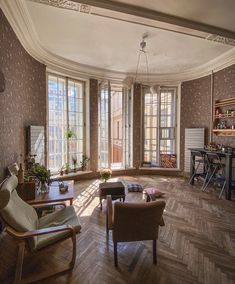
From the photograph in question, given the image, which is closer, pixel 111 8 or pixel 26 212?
pixel 26 212

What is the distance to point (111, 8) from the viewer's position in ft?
8.21

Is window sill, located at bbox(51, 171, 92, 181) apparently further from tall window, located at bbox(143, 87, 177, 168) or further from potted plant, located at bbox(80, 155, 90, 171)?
tall window, located at bbox(143, 87, 177, 168)

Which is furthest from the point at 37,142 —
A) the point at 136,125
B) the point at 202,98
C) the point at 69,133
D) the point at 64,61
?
the point at 202,98

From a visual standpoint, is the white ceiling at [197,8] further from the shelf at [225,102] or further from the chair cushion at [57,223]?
the chair cushion at [57,223]

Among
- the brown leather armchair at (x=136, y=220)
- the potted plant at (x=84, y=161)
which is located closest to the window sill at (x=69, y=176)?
the potted plant at (x=84, y=161)

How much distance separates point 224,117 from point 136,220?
3.94 meters

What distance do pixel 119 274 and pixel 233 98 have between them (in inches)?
171

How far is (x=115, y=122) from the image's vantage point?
6973mm

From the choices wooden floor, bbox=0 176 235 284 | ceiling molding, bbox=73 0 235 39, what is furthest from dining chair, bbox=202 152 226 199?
ceiling molding, bbox=73 0 235 39

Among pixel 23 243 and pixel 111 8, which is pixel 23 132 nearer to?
pixel 23 243

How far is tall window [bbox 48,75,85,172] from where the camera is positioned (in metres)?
4.95

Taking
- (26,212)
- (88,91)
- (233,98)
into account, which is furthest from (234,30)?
(26,212)

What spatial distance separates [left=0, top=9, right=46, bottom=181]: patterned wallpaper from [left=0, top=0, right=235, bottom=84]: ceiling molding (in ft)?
0.44

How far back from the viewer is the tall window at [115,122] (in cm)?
573
